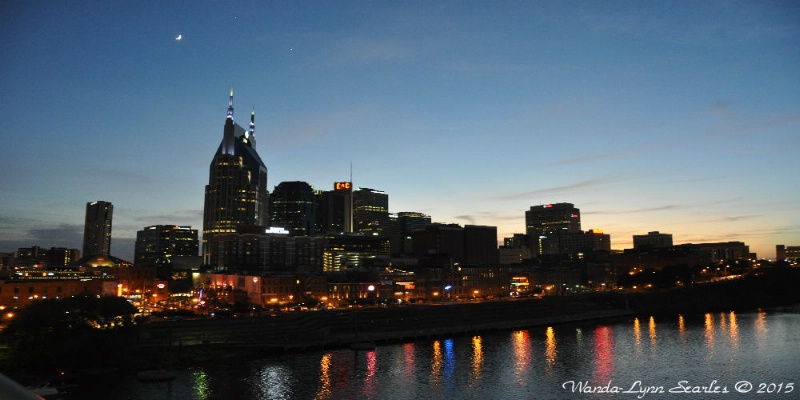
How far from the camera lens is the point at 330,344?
85812 millimetres

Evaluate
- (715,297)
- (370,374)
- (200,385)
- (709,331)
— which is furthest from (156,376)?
(715,297)

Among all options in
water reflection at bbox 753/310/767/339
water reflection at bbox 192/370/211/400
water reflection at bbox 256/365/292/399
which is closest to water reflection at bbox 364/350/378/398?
water reflection at bbox 256/365/292/399

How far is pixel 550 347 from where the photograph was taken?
3378 inches

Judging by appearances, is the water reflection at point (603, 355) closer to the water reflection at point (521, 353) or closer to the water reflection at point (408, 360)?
the water reflection at point (521, 353)

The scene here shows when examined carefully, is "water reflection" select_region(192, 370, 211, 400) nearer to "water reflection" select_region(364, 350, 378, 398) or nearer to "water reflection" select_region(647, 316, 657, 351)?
"water reflection" select_region(364, 350, 378, 398)

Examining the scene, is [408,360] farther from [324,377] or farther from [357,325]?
[357,325]

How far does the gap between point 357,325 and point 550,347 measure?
3423cm

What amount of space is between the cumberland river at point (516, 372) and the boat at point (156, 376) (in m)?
0.86

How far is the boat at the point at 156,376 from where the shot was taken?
5806 cm

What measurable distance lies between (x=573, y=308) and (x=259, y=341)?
8584 cm

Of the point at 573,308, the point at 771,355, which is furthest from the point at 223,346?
the point at 573,308

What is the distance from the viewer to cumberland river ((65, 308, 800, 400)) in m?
54.1

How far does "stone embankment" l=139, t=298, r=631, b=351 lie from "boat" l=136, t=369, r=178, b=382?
961cm

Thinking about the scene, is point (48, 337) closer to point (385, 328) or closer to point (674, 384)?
point (385, 328)
